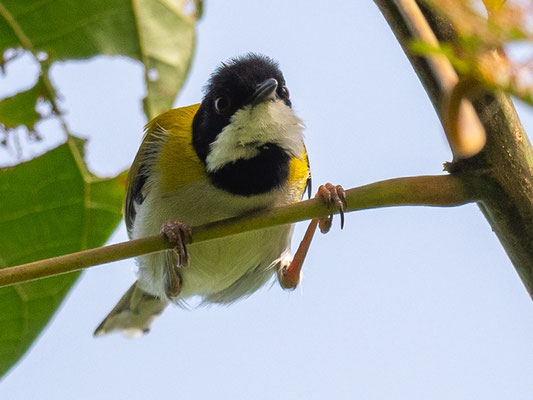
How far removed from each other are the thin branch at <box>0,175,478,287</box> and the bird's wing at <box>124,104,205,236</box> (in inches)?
47.4

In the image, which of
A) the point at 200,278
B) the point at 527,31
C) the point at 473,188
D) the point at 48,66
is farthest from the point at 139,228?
the point at 527,31

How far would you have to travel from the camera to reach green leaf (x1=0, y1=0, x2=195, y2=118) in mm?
2131

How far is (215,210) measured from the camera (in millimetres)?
2734

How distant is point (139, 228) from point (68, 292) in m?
0.84

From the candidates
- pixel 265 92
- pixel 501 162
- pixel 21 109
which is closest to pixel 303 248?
pixel 265 92

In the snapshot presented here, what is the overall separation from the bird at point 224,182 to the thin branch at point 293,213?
0.50 m

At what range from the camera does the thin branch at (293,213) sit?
4.20ft

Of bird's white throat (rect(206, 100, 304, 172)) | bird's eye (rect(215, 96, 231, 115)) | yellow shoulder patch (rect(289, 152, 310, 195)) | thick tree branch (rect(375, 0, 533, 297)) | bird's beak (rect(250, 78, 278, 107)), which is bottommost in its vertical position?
thick tree branch (rect(375, 0, 533, 297))

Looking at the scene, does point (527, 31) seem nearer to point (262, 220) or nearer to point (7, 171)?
point (262, 220)

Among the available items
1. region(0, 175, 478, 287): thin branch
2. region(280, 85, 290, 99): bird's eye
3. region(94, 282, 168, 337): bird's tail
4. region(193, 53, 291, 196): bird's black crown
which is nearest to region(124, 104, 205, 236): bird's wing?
region(193, 53, 291, 196): bird's black crown

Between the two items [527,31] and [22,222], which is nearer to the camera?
[527,31]

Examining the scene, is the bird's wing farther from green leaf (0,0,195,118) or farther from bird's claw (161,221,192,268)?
green leaf (0,0,195,118)

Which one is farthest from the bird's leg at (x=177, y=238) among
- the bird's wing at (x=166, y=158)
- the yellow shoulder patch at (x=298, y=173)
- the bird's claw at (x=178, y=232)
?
the yellow shoulder patch at (x=298, y=173)

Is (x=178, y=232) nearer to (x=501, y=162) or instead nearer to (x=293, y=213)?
(x=293, y=213)
